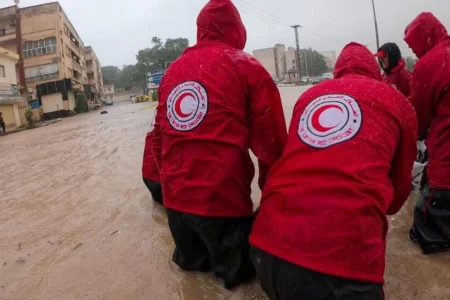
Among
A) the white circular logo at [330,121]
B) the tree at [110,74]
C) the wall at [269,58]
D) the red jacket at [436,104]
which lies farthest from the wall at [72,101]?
the tree at [110,74]

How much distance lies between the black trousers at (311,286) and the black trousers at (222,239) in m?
0.56

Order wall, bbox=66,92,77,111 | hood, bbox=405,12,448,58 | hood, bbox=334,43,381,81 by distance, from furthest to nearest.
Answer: wall, bbox=66,92,77,111, hood, bbox=405,12,448,58, hood, bbox=334,43,381,81

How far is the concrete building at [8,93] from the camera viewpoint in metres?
23.0

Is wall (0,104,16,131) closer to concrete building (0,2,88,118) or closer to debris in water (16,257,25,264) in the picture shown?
concrete building (0,2,88,118)

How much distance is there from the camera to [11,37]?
35188 millimetres

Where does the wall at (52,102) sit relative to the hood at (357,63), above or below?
above

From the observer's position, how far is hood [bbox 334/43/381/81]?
1823 millimetres

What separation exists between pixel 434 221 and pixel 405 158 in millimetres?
1057

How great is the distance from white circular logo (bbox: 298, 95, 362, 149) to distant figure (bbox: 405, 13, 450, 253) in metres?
1.16

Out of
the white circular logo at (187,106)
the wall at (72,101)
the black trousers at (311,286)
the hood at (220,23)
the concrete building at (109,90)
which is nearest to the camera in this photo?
the black trousers at (311,286)

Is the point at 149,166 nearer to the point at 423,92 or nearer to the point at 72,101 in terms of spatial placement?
the point at 423,92

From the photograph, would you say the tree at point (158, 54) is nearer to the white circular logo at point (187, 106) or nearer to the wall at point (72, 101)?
the wall at point (72, 101)

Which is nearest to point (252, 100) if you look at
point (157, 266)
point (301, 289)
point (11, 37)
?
point (301, 289)

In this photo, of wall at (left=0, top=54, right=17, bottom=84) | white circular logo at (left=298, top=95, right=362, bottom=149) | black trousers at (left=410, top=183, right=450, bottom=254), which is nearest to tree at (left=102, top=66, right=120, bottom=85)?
wall at (left=0, top=54, right=17, bottom=84)
